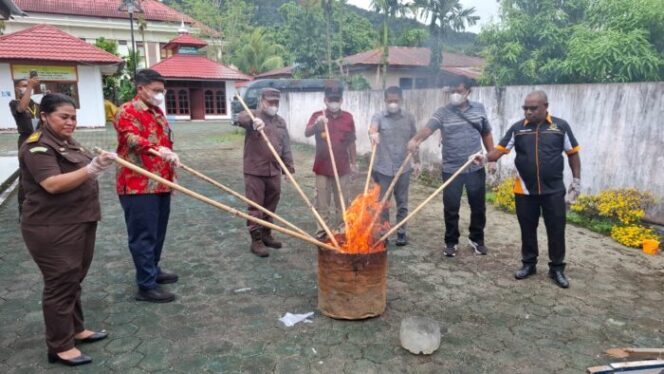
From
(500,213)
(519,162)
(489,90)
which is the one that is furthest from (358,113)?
(519,162)

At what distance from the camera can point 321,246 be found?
3768mm

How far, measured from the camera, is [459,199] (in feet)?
17.6

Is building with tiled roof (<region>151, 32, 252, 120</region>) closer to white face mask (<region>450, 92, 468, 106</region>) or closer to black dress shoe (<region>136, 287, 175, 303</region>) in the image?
white face mask (<region>450, 92, 468, 106</region>)

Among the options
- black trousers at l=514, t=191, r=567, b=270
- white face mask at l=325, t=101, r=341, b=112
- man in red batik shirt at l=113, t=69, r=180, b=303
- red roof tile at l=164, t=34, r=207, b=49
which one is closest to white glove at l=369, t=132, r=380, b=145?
white face mask at l=325, t=101, r=341, b=112

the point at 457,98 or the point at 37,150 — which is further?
the point at 457,98

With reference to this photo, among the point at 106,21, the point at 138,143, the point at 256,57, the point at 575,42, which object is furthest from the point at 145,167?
the point at 106,21

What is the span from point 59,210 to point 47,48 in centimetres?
2227

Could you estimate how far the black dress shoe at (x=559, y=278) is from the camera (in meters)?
4.57

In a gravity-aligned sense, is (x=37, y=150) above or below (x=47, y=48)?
below

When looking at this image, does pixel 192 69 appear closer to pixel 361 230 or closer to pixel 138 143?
pixel 138 143

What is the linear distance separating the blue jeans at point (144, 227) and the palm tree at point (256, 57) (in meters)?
35.5

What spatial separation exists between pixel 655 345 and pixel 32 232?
4.66m

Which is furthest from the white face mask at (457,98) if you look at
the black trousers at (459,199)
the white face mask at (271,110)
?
the white face mask at (271,110)

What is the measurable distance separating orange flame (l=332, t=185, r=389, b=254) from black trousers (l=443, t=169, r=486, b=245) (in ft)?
5.12
